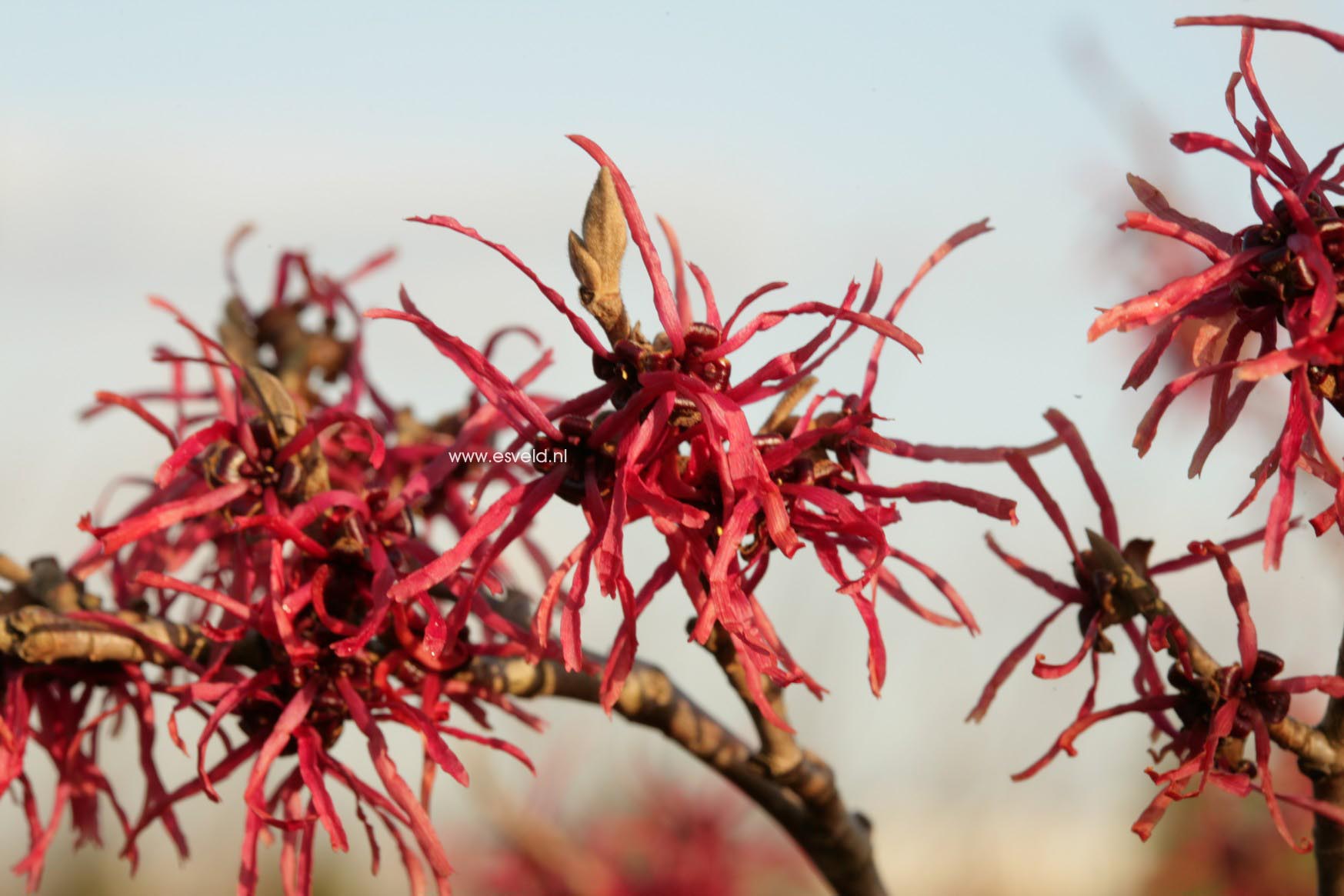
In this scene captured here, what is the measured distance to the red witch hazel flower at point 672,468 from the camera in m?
0.80

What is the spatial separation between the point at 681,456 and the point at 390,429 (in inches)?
24.1

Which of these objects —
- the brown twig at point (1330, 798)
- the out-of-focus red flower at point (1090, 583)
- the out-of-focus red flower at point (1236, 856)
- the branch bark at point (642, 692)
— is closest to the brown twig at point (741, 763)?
the branch bark at point (642, 692)

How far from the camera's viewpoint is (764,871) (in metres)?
3.40

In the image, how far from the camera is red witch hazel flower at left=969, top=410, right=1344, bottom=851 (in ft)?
2.80

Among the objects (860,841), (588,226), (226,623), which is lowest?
(860,841)

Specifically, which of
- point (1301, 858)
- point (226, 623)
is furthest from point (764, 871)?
point (226, 623)

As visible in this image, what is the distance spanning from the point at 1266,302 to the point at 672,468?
0.39m

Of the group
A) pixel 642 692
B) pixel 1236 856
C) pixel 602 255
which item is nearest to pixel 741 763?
pixel 642 692

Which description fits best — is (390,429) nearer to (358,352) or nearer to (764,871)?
(358,352)

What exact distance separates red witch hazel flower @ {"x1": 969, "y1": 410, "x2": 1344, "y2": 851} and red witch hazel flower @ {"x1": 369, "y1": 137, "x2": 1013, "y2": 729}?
0.15m

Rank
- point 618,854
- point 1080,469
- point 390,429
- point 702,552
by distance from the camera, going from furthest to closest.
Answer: point 618,854 < point 390,429 < point 1080,469 < point 702,552

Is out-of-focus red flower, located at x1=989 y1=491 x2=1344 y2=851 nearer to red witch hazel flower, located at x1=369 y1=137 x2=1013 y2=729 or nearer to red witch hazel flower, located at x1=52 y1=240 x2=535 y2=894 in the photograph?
red witch hazel flower, located at x1=369 y1=137 x2=1013 y2=729

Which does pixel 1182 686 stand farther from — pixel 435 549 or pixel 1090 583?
pixel 435 549

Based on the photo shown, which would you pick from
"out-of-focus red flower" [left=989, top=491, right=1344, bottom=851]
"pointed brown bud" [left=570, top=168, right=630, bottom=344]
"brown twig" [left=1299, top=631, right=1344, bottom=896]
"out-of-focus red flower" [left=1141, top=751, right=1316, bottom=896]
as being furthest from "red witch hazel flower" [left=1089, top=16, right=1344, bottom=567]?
"out-of-focus red flower" [left=1141, top=751, right=1316, bottom=896]
